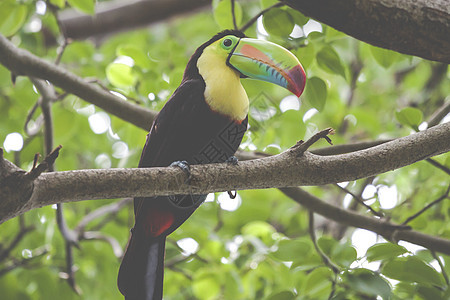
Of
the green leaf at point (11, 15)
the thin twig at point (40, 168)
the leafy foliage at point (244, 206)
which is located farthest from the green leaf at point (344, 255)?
the green leaf at point (11, 15)

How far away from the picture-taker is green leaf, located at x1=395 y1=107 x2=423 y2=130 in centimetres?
252

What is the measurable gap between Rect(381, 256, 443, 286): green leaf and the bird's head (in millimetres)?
984

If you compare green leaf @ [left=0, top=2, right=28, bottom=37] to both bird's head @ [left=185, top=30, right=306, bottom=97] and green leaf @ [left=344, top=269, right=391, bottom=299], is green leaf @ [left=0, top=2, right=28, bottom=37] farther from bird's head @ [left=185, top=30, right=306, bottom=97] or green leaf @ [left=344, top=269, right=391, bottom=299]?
green leaf @ [left=344, top=269, right=391, bottom=299]

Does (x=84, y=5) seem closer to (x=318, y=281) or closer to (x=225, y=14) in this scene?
(x=225, y=14)

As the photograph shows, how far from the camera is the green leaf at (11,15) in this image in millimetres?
3008

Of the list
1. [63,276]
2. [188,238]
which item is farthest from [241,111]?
[63,276]

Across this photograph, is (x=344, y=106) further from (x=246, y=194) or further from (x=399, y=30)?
(x=399, y=30)

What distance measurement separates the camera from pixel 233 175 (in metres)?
1.97

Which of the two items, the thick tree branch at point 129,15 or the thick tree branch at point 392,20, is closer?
the thick tree branch at point 392,20

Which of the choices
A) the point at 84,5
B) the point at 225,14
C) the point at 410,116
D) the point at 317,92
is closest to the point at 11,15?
the point at 84,5

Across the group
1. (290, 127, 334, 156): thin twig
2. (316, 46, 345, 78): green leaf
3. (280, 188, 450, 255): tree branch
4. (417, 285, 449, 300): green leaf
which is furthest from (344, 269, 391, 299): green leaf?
(316, 46, 345, 78): green leaf

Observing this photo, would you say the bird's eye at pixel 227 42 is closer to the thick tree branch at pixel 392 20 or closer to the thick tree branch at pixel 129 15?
the thick tree branch at pixel 392 20

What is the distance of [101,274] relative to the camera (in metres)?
3.92

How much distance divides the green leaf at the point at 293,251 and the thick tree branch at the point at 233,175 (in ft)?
2.26
